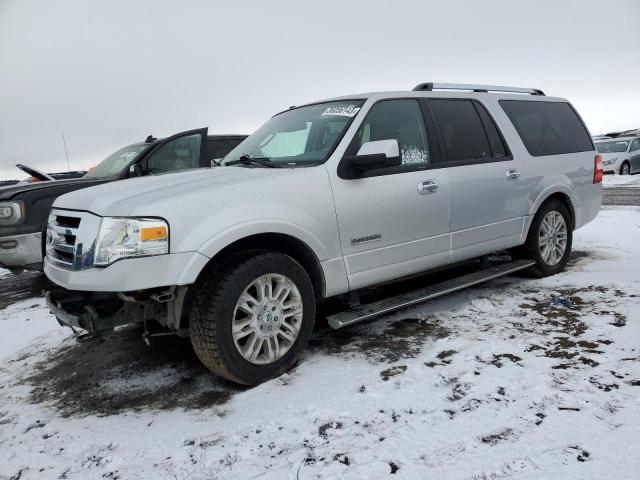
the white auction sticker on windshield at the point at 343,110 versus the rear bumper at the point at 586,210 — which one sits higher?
the white auction sticker on windshield at the point at 343,110

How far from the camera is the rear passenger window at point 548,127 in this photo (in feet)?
15.5

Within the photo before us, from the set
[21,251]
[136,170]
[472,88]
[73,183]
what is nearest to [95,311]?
[21,251]

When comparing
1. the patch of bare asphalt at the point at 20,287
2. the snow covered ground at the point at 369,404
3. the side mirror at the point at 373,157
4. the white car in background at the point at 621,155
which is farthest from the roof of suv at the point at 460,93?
the white car in background at the point at 621,155

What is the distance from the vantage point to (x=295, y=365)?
3.18 m

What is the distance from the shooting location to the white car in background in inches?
691

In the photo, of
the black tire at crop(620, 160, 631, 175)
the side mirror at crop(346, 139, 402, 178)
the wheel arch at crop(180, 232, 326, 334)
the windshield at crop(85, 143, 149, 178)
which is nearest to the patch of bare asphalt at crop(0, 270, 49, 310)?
the windshield at crop(85, 143, 149, 178)

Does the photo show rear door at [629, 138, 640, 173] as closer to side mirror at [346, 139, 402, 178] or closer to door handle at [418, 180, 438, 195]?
door handle at [418, 180, 438, 195]

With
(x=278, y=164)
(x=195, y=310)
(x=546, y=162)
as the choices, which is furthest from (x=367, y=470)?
(x=546, y=162)

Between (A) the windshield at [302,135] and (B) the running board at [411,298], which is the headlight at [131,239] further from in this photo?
(B) the running board at [411,298]

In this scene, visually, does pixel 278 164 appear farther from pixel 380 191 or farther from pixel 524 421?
pixel 524 421

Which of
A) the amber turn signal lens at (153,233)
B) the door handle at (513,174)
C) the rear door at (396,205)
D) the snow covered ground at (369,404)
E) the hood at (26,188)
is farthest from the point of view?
the hood at (26,188)

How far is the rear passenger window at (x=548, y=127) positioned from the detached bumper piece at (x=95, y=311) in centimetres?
390

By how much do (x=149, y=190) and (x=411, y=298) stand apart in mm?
2055

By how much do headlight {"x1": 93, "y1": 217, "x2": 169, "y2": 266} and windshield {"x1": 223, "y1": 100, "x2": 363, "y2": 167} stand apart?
1142mm
